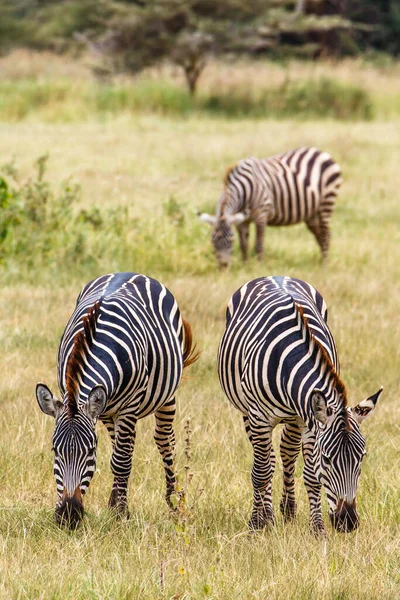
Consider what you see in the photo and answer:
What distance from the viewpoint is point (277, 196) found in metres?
12.5

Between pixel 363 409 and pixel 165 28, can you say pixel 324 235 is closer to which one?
pixel 363 409

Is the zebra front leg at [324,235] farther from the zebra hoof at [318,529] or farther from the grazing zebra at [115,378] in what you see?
the zebra hoof at [318,529]

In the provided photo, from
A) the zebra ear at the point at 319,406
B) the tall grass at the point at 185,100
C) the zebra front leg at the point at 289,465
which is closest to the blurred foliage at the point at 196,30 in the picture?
the tall grass at the point at 185,100

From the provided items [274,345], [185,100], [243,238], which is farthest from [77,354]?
[185,100]

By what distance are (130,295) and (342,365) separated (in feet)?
9.31

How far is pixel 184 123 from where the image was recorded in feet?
70.7

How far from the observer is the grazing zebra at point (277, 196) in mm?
11789

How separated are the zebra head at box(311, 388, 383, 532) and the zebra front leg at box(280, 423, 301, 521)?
766 millimetres

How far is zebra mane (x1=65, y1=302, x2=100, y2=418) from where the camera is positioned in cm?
411

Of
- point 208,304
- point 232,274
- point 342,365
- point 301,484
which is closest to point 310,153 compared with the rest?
point 232,274

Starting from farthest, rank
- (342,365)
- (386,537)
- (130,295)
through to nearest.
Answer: (342,365)
(130,295)
(386,537)

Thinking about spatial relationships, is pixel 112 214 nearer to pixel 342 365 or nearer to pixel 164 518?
pixel 342 365

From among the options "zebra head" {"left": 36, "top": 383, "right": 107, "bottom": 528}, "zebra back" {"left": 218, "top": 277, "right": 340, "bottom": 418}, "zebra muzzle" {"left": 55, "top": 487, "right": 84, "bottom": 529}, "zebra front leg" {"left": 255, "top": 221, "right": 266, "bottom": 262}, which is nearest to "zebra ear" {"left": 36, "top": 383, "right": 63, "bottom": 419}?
"zebra head" {"left": 36, "top": 383, "right": 107, "bottom": 528}

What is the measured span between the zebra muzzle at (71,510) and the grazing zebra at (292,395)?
3.30 feet
